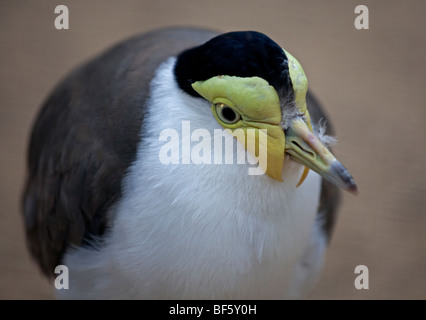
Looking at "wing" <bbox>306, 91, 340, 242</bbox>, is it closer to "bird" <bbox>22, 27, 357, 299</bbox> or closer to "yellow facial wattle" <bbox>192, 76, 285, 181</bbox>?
"bird" <bbox>22, 27, 357, 299</bbox>

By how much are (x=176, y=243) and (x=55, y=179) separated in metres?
0.59

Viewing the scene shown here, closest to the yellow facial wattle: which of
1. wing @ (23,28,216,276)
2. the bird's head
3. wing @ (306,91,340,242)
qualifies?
the bird's head

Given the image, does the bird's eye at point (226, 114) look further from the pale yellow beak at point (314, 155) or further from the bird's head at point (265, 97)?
the pale yellow beak at point (314, 155)

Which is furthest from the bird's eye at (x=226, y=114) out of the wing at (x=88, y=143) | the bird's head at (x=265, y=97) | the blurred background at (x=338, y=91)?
the blurred background at (x=338, y=91)

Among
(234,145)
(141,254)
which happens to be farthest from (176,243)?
(234,145)

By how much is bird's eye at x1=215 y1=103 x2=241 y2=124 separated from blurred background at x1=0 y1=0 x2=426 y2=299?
1.66 meters

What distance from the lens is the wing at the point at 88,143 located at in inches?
73.5

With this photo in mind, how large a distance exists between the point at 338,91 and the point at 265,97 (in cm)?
218

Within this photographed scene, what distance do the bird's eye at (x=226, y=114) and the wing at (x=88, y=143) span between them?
11.5 inches

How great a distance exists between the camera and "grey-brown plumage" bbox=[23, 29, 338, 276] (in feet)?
6.14

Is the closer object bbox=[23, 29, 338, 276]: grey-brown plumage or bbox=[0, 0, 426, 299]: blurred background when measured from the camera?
bbox=[23, 29, 338, 276]: grey-brown plumage

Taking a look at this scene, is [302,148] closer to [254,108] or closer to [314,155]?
[314,155]

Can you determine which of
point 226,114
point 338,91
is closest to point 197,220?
point 226,114

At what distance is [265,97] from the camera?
158 centimetres
